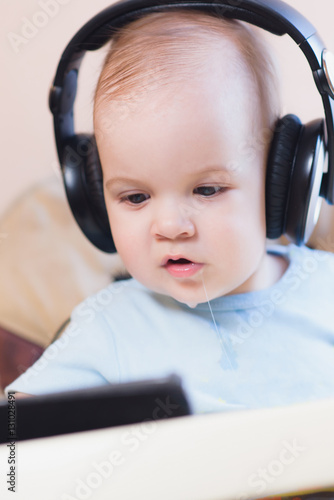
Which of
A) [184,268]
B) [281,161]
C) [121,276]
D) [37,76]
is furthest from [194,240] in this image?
[37,76]

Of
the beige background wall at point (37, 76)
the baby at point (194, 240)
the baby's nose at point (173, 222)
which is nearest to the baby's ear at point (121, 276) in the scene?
the baby at point (194, 240)

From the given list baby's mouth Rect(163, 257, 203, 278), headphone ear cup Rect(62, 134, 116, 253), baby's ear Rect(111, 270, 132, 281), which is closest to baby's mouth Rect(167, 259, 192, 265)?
baby's mouth Rect(163, 257, 203, 278)

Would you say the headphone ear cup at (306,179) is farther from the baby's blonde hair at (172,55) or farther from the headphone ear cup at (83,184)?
the headphone ear cup at (83,184)

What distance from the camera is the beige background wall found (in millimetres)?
909

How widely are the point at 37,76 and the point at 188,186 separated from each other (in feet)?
1.87

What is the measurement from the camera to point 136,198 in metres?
0.62

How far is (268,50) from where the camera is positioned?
0.68 meters

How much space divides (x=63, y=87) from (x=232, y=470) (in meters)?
0.46

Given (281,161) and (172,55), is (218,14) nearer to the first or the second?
(172,55)

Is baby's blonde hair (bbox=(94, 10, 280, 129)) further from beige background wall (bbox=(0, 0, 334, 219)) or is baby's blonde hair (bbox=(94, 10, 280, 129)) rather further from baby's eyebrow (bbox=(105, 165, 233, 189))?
beige background wall (bbox=(0, 0, 334, 219))

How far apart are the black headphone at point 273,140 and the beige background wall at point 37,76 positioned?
0.60 feet

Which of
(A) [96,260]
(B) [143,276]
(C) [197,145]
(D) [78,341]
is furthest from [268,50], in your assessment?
(A) [96,260]

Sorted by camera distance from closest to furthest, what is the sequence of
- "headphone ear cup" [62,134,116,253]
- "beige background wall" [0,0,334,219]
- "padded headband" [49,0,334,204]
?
"padded headband" [49,0,334,204] → "headphone ear cup" [62,134,116,253] → "beige background wall" [0,0,334,219]

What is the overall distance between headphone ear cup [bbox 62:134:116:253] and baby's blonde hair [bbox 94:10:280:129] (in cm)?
6
